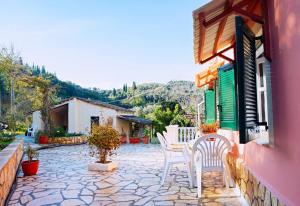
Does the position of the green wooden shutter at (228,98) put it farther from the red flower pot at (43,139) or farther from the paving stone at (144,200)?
the red flower pot at (43,139)

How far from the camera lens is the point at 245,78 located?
2754 millimetres

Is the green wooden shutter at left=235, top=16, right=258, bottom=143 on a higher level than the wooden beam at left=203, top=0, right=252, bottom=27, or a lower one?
lower

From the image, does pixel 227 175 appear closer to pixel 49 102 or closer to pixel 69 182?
pixel 69 182

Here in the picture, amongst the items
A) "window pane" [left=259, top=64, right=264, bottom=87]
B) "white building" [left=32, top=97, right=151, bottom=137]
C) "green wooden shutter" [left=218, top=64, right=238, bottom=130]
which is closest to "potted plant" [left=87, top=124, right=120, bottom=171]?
"green wooden shutter" [left=218, top=64, right=238, bottom=130]

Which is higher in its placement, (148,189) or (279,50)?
(279,50)

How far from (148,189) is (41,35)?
15.9 m

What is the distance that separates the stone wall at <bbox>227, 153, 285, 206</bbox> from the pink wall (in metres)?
0.13

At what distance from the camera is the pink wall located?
8.02 ft

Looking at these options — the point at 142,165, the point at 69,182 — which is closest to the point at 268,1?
the point at 69,182

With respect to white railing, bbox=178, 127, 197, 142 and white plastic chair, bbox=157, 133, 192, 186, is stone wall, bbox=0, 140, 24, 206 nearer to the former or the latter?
white plastic chair, bbox=157, 133, 192, 186

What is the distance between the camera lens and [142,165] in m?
9.40

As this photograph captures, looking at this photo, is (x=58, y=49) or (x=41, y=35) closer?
(x=41, y=35)

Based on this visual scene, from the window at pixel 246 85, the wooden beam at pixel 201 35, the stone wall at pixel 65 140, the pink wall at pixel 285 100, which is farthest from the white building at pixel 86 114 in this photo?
the pink wall at pixel 285 100

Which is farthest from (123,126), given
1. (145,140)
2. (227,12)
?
(227,12)
